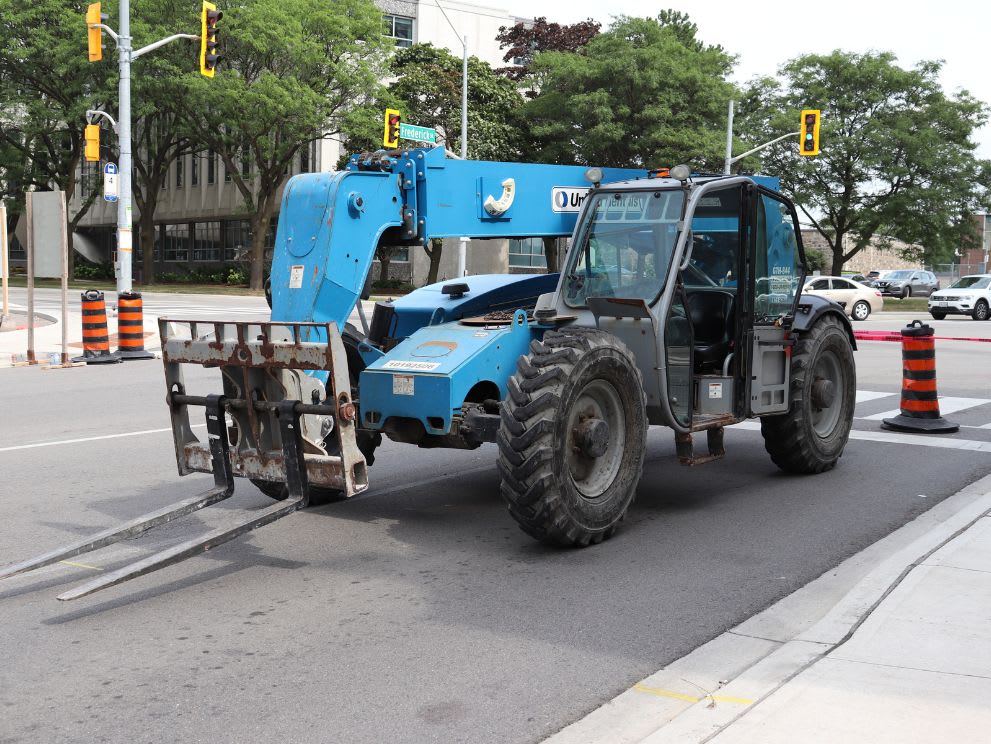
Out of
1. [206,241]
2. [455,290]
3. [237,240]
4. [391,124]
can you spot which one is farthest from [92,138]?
[206,241]

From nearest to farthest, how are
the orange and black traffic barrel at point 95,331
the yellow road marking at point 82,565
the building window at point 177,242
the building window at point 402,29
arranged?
the yellow road marking at point 82,565 < the orange and black traffic barrel at point 95,331 < the building window at point 402,29 < the building window at point 177,242

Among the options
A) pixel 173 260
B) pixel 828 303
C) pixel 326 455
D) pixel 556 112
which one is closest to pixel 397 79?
pixel 556 112

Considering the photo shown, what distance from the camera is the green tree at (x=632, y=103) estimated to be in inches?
1841

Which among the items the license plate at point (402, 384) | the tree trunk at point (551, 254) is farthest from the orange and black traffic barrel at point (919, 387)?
the license plate at point (402, 384)

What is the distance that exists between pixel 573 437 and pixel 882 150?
47.0m

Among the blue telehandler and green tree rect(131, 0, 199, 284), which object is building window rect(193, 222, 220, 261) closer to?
green tree rect(131, 0, 199, 284)

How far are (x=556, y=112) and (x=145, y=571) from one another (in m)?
45.4

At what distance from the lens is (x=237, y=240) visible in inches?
2516

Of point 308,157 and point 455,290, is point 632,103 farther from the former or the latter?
point 455,290

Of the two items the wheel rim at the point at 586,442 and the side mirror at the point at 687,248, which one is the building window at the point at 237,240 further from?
the wheel rim at the point at 586,442

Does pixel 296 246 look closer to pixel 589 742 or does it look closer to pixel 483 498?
pixel 483 498

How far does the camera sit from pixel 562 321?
7.36 metres

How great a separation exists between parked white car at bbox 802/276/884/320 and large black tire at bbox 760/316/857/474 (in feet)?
99.0

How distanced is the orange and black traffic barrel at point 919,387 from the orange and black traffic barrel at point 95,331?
41.8 feet
